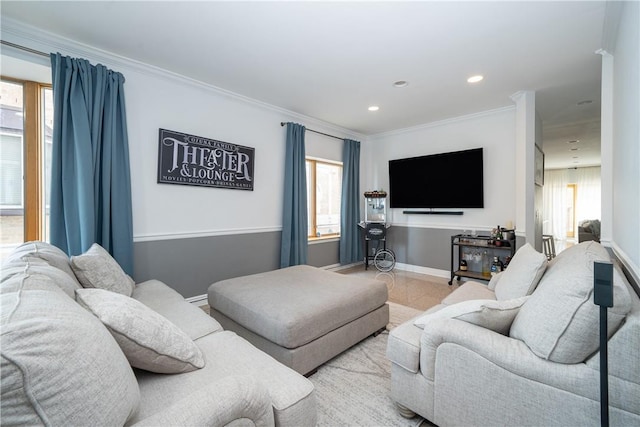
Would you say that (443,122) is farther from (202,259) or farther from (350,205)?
(202,259)

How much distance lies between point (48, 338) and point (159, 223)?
2602mm

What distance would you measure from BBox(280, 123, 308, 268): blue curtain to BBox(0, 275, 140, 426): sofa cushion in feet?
10.6

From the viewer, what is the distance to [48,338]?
2.10 feet

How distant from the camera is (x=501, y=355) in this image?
47.9 inches

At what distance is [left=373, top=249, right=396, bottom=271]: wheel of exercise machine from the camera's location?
5159 mm

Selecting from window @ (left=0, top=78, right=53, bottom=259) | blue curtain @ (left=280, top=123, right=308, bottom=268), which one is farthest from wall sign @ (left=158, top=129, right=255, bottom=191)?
window @ (left=0, top=78, right=53, bottom=259)

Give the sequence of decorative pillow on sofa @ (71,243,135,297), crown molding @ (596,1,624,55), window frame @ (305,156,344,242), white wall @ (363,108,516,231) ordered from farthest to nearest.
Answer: window frame @ (305,156,344,242)
white wall @ (363,108,516,231)
crown molding @ (596,1,624,55)
decorative pillow on sofa @ (71,243,135,297)

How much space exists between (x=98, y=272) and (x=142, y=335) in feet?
3.53

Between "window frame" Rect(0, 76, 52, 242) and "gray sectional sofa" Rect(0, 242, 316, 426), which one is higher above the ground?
"window frame" Rect(0, 76, 52, 242)

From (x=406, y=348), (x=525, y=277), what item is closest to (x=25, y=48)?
(x=406, y=348)

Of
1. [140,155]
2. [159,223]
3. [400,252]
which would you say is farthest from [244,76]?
[400,252]

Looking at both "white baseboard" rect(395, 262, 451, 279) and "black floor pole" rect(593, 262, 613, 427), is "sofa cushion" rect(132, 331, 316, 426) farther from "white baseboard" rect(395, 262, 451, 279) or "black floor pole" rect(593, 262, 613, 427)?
"white baseboard" rect(395, 262, 451, 279)

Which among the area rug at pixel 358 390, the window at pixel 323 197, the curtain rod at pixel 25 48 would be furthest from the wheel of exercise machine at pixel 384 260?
the curtain rod at pixel 25 48

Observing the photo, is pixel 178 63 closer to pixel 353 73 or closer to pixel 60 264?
pixel 353 73
